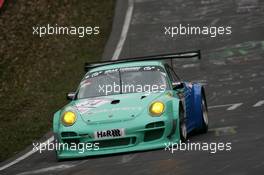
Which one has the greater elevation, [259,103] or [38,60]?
[38,60]

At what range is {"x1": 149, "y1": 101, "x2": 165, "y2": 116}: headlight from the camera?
12.9 m

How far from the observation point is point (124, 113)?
12922mm

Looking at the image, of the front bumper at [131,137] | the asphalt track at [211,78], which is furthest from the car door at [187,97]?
the front bumper at [131,137]

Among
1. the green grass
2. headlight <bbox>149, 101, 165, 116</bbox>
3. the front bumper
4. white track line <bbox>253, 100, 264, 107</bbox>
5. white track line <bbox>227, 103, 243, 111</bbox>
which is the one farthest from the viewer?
the green grass

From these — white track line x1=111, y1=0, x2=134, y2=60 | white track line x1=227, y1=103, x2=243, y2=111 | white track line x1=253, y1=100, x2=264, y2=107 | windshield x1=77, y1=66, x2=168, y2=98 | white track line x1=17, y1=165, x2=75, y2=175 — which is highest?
white track line x1=111, y1=0, x2=134, y2=60

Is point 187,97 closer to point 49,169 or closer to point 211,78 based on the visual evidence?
point 49,169

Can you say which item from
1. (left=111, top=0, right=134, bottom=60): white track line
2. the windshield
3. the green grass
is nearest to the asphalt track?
(left=111, top=0, right=134, bottom=60): white track line

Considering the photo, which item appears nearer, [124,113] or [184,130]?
[124,113]

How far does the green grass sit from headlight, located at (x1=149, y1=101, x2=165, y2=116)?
12.0 ft

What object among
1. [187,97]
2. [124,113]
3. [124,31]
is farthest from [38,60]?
[124,113]

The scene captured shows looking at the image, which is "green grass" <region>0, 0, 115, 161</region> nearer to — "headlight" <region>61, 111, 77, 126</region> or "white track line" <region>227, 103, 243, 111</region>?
"headlight" <region>61, 111, 77, 126</region>

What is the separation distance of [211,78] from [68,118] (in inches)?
374

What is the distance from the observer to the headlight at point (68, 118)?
43.0ft

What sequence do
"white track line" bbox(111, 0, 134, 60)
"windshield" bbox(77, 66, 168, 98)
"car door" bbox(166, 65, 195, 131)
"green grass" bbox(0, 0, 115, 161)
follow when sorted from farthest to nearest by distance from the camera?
1. "white track line" bbox(111, 0, 134, 60)
2. "green grass" bbox(0, 0, 115, 161)
3. "car door" bbox(166, 65, 195, 131)
4. "windshield" bbox(77, 66, 168, 98)
